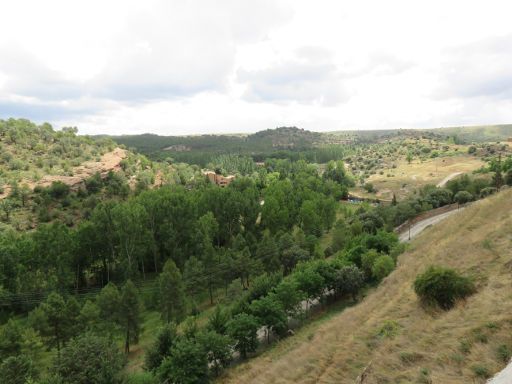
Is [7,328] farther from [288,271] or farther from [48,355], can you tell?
[288,271]

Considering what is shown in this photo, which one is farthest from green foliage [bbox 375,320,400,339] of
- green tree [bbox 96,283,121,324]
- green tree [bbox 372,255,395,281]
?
green tree [bbox 96,283,121,324]

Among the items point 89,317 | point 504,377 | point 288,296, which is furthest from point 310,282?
point 504,377

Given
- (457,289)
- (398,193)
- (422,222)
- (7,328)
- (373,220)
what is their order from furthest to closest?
(398,193) < (422,222) < (373,220) < (7,328) < (457,289)

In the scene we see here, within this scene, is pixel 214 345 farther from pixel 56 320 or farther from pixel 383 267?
pixel 383 267

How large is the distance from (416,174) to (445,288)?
495 feet

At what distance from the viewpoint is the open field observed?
136 m

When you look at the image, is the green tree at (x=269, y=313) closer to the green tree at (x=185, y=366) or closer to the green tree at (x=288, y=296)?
the green tree at (x=288, y=296)

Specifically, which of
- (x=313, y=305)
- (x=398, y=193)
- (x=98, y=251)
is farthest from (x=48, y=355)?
(x=398, y=193)

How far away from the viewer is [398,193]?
128m

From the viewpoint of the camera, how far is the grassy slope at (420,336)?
49.8ft

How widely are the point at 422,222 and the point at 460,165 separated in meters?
111

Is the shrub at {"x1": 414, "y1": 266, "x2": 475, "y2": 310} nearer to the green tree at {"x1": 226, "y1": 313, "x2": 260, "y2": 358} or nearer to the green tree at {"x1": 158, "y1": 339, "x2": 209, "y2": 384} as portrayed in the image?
the green tree at {"x1": 226, "y1": 313, "x2": 260, "y2": 358}

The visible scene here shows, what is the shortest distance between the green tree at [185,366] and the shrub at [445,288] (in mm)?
17445

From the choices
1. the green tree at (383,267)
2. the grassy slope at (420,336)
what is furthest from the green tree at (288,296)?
the green tree at (383,267)
